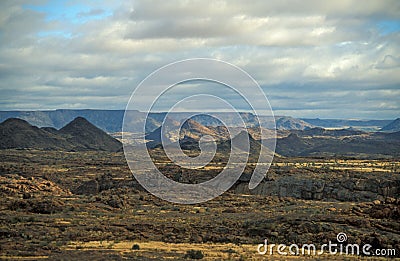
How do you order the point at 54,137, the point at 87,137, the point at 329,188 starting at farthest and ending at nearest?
the point at 87,137, the point at 54,137, the point at 329,188

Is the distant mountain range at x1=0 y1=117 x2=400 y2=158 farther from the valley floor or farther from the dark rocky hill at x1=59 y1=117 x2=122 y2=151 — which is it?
the valley floor

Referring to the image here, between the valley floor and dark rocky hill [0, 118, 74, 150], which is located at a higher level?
dark rocky hill [0, 118, 74, 150]

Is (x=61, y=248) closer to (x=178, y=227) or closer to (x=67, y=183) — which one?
(x=178, y=227)

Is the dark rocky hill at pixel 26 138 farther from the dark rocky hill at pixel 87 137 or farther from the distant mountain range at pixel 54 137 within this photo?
the dark rocky hill at pixel 87 137

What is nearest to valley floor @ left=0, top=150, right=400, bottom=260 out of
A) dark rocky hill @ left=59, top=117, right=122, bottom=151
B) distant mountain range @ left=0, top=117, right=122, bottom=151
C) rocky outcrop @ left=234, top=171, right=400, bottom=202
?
rocky outcrop @ left=234, top=171, right=400, bottom=202

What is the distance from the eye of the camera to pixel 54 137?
155375 mm

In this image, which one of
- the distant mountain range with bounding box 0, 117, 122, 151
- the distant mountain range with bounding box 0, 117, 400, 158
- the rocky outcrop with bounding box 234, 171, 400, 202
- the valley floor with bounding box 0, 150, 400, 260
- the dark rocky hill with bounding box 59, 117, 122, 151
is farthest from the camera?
the dark rocky hill with bounding box 59, 117, 122, 151

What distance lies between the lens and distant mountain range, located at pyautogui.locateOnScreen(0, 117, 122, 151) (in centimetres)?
14275

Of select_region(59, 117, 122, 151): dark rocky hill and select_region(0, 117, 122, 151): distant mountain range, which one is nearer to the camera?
select_region(0, 117, 122, 151): distant mountain range

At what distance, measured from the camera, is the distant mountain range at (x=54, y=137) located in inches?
5620

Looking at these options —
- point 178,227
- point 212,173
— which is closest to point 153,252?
point 178,227

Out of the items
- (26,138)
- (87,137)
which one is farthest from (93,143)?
(26,138)

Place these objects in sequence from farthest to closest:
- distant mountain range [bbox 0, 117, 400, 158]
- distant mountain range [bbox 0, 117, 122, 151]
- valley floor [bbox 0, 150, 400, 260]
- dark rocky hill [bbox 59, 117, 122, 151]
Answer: dark rocky hill [bbox 59, 117, 122, 151], distant mountain range [bbox 0, 117, 122, 151], distant mountain range [bbox 0, 117, 400, 158], valley floor [bbox 0, 150, 400, 260]

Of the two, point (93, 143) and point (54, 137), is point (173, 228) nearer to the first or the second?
point (54, 137)
